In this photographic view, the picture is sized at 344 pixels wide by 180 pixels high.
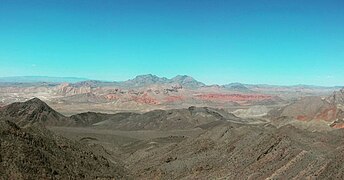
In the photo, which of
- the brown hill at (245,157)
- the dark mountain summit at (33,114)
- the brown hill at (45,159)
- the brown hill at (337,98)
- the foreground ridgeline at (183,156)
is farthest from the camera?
the brown hill at (337,98)

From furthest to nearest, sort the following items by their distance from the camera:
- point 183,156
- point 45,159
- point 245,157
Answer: point 183,156 < point 245,157 < point 45,159

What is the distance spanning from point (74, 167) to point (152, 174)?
8.75 metres

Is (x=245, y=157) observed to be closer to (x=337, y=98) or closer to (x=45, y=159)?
(x=45, y=159)

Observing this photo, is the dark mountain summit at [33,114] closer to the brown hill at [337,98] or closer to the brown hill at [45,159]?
the brown hill at [45,159]

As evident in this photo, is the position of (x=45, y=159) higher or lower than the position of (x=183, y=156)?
higher

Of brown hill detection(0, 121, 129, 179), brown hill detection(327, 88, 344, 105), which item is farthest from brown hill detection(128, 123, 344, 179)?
brown hill detection(327, 88, 344, 105)

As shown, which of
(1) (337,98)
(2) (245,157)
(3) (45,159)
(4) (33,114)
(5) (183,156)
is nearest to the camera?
(3) (45,159)

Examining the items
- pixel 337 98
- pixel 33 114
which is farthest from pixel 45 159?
pixel 337 98

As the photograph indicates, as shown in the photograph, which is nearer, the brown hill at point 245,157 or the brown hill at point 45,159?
the brown hill at point 45,159

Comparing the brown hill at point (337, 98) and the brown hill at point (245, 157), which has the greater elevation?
the brown hill at point (337, 98)

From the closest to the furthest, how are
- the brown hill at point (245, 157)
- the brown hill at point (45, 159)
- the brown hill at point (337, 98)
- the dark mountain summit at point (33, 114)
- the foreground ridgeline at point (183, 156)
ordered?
Answer: the brown hill at point (45, 159)
the foreground ridgeline at point (183, 156)
the brown hill at point (245, 157)
the dark mountain summit at point (33, 114)
the brown hill at point (337, 98)

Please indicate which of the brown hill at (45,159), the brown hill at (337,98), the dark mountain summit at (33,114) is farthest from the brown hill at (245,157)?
the brown hill at (337,98)

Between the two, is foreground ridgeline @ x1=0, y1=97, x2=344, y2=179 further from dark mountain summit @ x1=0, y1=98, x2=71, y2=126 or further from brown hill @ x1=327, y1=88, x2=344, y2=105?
brown hill @ x1=327, y1=88, x2=344, y2=105

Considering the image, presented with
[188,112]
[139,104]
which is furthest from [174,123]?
[139,104]
